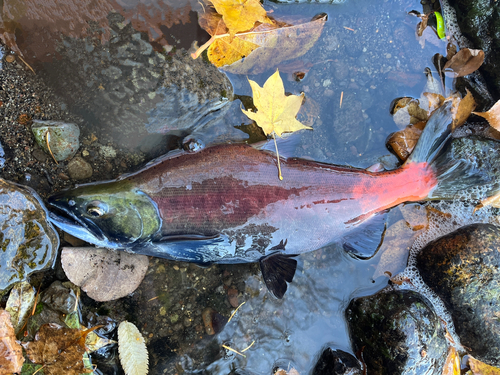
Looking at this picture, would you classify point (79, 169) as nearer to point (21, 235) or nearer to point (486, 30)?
point (21, 235)

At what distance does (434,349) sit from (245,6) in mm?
4191

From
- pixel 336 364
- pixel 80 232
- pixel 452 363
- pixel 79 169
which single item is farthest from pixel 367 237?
pixel 79 169

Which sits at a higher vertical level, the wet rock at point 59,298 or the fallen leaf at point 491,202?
the fallen leaf at point 491,202

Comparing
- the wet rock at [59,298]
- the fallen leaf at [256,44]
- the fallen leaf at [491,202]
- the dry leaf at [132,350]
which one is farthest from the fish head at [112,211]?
the fallen leaf at [491,202]

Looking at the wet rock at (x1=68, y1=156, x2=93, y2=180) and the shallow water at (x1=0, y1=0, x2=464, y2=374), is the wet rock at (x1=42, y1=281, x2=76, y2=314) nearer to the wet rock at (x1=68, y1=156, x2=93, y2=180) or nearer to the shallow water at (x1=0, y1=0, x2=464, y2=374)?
the shallow water at (x1=0, y1=0, x2=464, y2=374)

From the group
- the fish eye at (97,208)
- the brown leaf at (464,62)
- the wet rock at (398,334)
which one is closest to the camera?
the fish eye at (97,208)

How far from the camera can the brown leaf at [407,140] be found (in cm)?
363

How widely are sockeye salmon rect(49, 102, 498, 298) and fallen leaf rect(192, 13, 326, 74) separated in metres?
1.02

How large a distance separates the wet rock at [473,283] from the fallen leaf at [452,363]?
0.53 feet

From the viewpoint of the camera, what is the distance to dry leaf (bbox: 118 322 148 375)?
10.8ft

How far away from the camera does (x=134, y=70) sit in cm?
328

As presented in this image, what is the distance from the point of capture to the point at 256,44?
332 centimetres

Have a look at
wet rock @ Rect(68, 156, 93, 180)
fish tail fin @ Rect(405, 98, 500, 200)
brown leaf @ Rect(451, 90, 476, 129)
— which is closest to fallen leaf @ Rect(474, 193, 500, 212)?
fish tail fin @ Rect(405, 98, 500, 200)

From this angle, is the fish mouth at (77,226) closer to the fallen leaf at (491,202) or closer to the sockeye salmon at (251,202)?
the sockeye salmon at (251,202)
